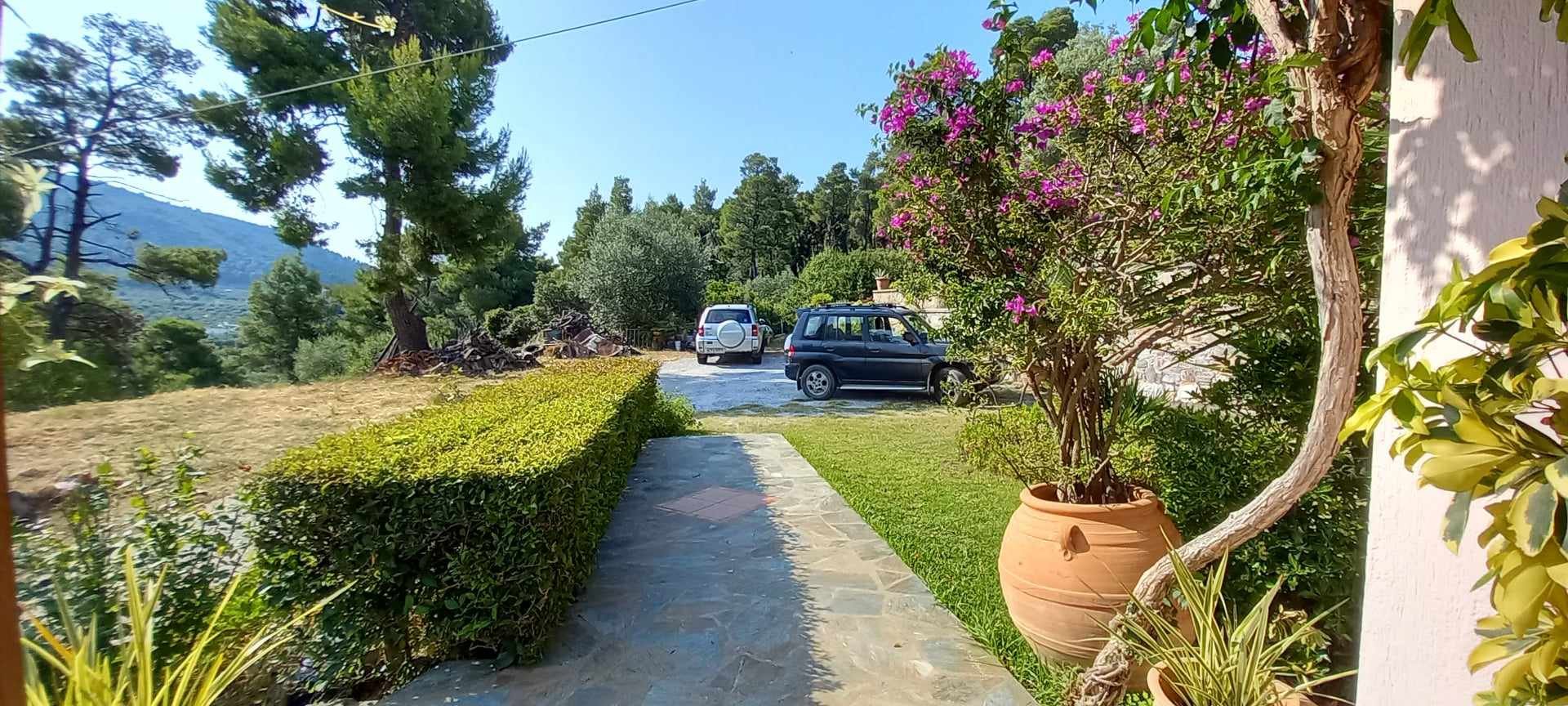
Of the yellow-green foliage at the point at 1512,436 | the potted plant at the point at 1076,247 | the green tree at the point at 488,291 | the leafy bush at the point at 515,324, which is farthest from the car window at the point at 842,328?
the green tree at the point at 488,291

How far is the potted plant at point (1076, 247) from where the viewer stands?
2.29m

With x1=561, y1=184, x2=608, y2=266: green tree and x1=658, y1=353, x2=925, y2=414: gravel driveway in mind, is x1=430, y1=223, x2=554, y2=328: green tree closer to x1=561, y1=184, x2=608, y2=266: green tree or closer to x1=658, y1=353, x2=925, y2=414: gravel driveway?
x1=561, y1=184, x2=608, y2=266: green tree

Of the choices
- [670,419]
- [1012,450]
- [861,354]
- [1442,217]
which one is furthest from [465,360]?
[1442,217]

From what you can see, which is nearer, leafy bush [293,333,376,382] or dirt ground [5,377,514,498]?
dirt ground [5,377,514,498]

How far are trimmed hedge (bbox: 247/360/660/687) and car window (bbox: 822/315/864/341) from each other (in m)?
8.31

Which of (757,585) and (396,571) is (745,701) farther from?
(396,571)

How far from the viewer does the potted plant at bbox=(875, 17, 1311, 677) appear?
229cm

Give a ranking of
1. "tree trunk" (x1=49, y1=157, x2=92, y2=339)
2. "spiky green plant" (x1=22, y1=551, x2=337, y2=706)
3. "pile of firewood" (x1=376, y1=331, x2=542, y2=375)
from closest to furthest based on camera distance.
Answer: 1. "spiky green plant" (x1=22, y1=551, x2=337, y2=706)
2. "tree trunk" (x1=49, y1=157, x2=92, y2=339)
3. "pile of firewood" (x1=376, y1=331, x2=542, y2=375)

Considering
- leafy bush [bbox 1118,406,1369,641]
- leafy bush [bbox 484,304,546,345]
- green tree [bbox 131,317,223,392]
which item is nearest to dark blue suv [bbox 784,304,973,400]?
leafy bush [bbox 1118,406,1369,641]

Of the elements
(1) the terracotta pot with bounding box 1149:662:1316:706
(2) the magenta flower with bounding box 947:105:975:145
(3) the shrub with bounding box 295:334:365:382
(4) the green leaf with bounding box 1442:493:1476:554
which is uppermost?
(2) the magenta flower with bounding box 947:105:975:145

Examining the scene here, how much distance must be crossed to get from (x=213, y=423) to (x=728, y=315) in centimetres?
1178

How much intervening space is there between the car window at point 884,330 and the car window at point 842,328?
7.3 inches

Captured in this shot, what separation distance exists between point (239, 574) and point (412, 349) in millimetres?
13008

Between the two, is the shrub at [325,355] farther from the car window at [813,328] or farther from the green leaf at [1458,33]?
→ the green leaf at [1458,33]
